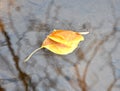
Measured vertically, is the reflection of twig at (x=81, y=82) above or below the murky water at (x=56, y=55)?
below

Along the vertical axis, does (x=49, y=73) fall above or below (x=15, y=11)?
below

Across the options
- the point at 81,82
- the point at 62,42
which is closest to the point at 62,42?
the point at 62,42

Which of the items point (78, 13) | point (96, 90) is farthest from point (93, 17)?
point (96, 90)

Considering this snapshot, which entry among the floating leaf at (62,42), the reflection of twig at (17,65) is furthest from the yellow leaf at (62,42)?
the reflection of twig at (17,65)

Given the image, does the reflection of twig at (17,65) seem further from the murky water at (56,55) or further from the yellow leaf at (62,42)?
the yellow leaf at (62,42)

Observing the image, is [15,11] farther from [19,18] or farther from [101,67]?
[101,67]

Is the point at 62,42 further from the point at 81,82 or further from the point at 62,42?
the point at 81,82

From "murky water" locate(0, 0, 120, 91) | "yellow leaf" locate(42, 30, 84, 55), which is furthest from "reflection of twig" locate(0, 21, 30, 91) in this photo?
"yellow leaf" locate(42, 30, 84, 55)

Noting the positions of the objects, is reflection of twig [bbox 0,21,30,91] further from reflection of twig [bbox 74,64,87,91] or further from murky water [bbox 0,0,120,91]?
reflection of twig [bbox 74,64,87,91]
